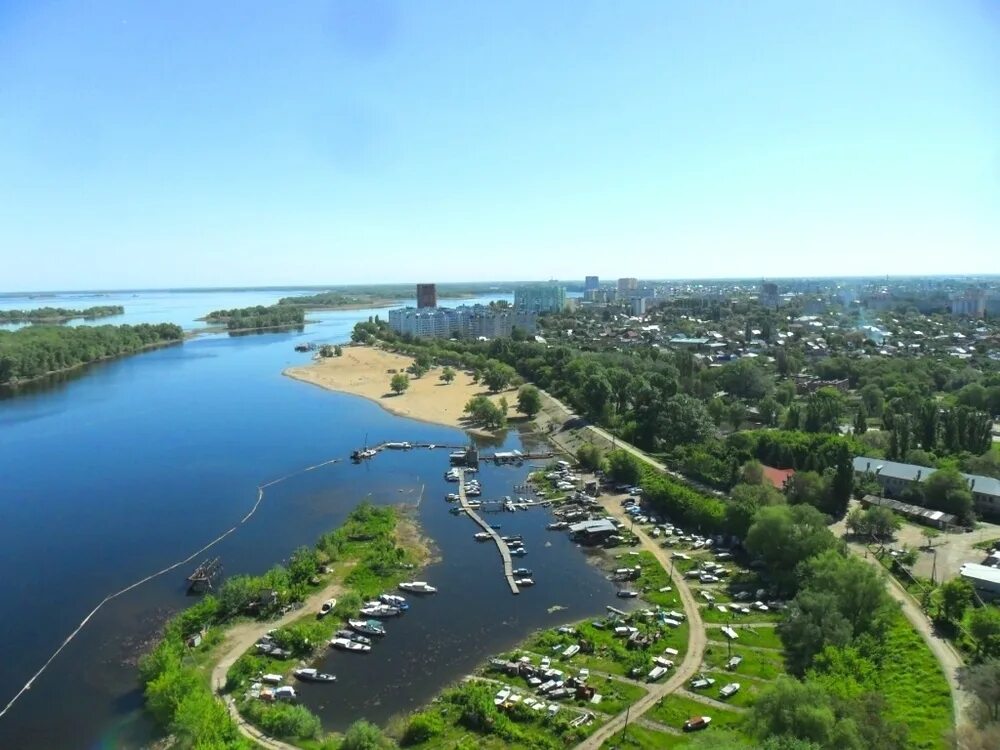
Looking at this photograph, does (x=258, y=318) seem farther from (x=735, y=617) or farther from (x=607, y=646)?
(x=735, y=617)

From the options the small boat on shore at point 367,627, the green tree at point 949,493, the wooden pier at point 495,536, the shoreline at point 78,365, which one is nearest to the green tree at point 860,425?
the green tree at point 949,493

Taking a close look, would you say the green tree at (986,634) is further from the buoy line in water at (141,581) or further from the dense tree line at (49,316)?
the dense tree line at (49,316)

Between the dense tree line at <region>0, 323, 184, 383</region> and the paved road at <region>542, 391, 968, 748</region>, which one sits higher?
the dense tree line at <region>0, 323, 184, 383</region>

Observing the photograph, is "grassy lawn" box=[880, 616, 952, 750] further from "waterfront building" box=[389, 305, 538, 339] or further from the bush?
"waterfront building" box=[389, 305, 538, 339]

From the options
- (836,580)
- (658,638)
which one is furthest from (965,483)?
(658,638)

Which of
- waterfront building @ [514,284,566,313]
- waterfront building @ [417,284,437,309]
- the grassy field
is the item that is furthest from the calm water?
waterfront building @ [514,284,566,313]

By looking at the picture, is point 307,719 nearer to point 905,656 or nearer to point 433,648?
point 433,648
